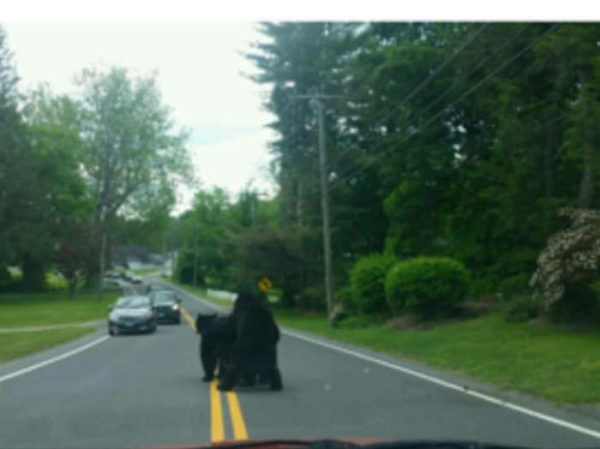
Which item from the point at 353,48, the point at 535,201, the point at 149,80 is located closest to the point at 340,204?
the point at 353,48

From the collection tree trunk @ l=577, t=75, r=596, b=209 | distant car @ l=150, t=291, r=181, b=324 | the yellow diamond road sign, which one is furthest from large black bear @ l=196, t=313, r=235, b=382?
distant car @ l=150, t=291, r=181, b=324

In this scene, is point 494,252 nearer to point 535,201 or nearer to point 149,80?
point 535,201

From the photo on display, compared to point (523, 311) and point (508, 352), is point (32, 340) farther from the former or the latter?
point (508, 352)

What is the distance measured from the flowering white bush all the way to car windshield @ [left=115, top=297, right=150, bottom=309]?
49.2ft

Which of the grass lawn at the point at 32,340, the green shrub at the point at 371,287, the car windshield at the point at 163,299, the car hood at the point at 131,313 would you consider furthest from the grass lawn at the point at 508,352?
the grass lawn at the point at 32,340

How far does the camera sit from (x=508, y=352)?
59.4 ft

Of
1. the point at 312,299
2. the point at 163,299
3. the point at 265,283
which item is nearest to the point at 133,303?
the point at 163,299

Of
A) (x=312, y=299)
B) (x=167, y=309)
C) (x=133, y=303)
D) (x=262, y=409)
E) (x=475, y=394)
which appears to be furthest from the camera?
(x=312, y=299)

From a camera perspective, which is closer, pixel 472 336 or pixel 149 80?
pixel 472 336

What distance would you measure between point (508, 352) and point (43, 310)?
37409 mm

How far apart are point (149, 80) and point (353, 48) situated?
31.8 meters

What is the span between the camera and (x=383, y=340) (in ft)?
79.2

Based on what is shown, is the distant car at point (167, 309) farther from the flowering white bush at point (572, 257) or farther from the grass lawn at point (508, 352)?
the flowering white bush at point (572, 257)

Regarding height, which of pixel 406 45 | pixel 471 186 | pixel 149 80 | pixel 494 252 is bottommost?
pixel 494 252
